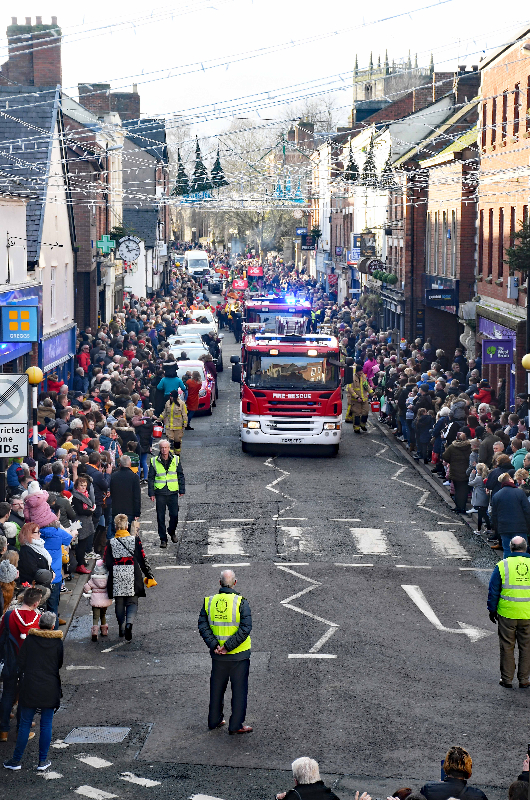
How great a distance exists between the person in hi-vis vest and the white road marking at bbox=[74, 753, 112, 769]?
1217mm

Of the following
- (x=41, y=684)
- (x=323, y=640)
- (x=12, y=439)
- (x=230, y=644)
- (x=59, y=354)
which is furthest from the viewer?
(x=59, y=354)

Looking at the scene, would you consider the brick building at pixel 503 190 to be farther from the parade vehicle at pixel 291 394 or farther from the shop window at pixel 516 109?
the parade vehicle at pixel 291 394

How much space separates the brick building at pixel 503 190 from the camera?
32.0m

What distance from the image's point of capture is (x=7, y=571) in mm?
12438

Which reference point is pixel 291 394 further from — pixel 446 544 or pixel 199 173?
pixel 199 173

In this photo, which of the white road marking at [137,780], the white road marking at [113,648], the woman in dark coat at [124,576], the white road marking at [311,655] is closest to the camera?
the white road marking at [137,780]

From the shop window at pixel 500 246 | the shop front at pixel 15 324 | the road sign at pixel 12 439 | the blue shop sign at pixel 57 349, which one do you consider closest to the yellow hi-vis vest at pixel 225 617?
the road sign at pixel 12 439

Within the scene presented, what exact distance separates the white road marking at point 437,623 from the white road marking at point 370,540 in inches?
98.3

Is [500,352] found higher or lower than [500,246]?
lower

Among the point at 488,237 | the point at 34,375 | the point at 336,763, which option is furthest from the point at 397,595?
the point at 488,237

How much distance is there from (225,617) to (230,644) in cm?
25

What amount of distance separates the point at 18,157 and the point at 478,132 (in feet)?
51.0

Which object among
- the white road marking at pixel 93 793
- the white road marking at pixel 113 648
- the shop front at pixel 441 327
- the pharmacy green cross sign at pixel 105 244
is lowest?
the white road marking at pixel 113 648

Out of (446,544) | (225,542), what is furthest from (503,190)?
(225,542)
